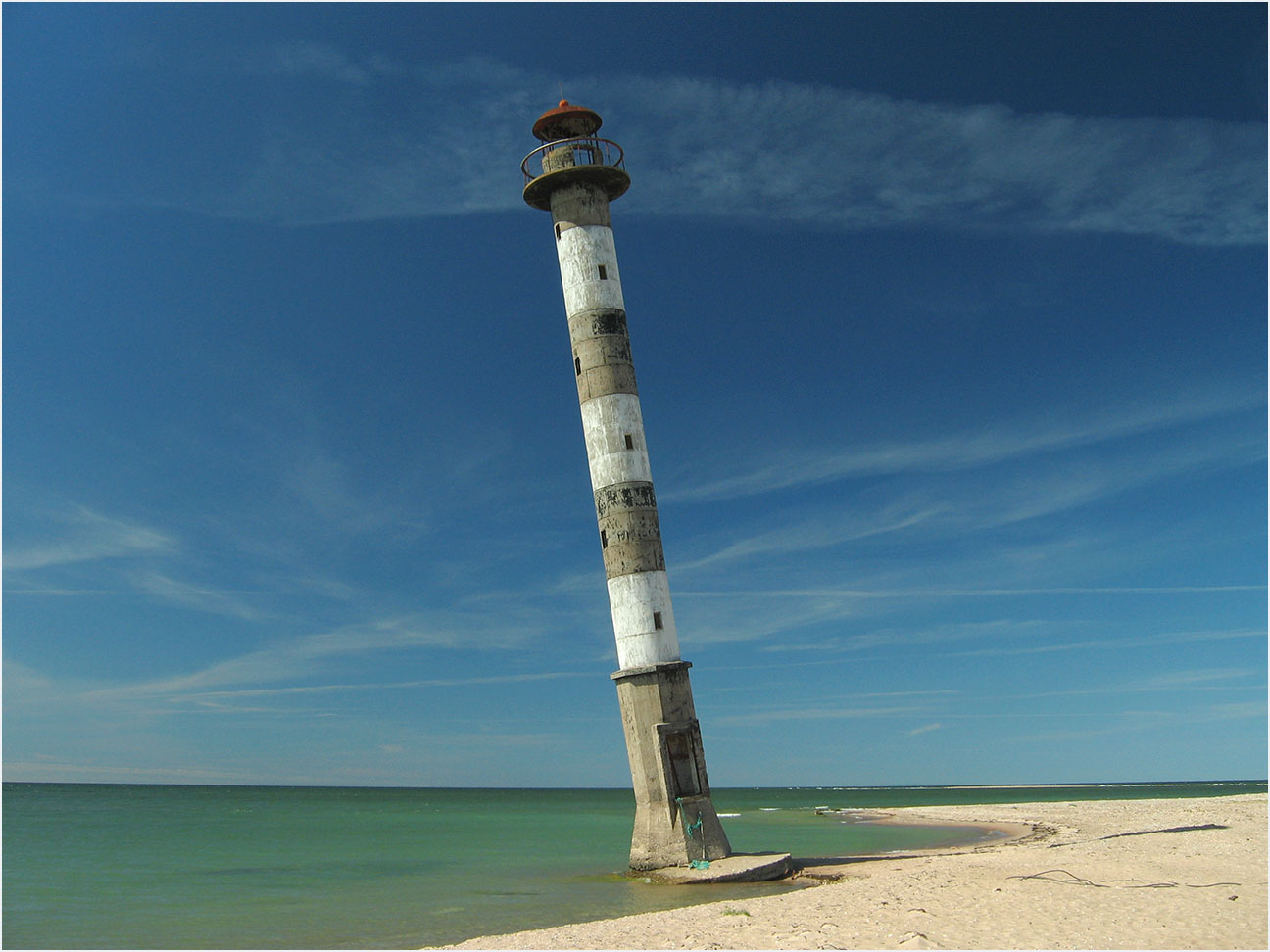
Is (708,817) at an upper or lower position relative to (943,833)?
upper

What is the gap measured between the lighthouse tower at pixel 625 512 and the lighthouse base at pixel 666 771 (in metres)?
0.02

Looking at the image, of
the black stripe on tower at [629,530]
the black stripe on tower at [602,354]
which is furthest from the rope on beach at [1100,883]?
the black stripe on tower at [602,354]

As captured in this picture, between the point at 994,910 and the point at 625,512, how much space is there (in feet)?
35.1

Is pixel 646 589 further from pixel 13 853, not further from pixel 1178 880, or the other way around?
pixel 13 853

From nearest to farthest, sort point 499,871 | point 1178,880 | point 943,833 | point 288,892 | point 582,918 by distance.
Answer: point 1178,880
point 582,918
point 288,892
point 499,871
point 943,833

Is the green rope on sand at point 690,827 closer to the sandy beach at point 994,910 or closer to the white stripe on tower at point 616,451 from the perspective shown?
the sandy beach at point 994,910

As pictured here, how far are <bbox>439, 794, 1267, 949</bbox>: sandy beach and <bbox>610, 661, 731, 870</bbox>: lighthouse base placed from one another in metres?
2.45

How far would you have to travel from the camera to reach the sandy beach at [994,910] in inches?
429

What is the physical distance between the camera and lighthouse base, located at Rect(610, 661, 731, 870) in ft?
60.7

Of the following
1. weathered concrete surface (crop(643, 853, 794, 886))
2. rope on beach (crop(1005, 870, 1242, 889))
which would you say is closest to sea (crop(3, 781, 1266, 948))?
weathered concrete surface (crop(643, 853, 794, 886))

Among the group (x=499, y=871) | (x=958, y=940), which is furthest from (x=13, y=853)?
(x=958, y=940)

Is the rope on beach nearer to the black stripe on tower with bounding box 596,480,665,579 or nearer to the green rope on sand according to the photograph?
the green rope on sand

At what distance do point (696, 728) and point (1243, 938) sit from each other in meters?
10.7

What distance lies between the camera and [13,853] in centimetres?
3184
